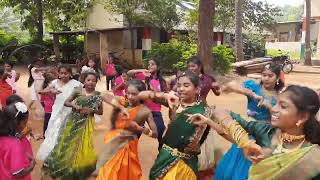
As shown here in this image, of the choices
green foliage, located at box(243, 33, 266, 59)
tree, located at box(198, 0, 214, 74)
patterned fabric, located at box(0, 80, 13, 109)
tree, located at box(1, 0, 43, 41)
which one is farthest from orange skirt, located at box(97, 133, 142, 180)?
green foliage, located at box(243, 33, 266, 59)

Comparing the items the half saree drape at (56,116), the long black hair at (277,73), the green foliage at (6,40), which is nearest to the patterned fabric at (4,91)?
the half saree drape at (56,116)

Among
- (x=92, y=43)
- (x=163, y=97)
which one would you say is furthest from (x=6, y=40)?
(x=163, y=97)

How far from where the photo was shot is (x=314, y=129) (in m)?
2.30

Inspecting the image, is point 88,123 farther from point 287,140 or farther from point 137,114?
point 287,140

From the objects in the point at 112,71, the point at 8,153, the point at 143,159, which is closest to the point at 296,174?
the point at 8,153

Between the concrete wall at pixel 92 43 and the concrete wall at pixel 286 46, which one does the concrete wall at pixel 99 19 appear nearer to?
the concrete wall at pixel 92 43

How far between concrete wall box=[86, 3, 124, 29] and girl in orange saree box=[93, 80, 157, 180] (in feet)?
61.0

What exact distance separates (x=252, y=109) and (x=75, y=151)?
195 cm

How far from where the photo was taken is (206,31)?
13.1m

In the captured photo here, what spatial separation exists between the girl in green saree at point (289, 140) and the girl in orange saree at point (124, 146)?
1.36m

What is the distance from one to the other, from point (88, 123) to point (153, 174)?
4.52 ft

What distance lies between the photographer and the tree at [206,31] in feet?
41.5

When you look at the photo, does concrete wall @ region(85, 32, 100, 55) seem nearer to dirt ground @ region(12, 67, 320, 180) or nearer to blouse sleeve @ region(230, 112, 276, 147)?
dirt ground @ region(12, 67, 320, 180)

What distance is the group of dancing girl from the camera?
2279mm
